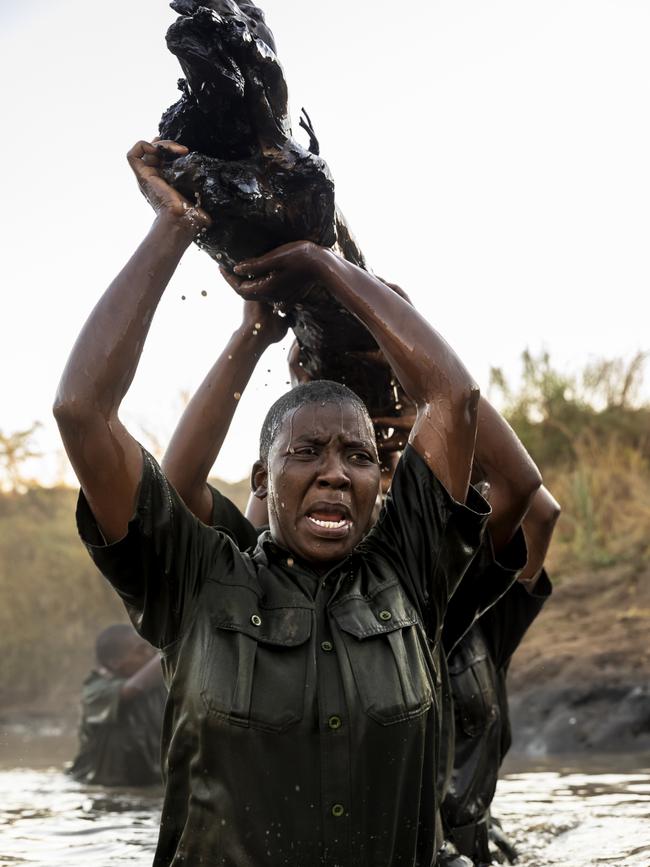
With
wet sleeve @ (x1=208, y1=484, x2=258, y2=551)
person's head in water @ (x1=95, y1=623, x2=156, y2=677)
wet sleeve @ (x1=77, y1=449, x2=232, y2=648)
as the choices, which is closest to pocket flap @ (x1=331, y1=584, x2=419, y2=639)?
wet sleeve @ (x1=77, y1=449, x2=232, y2=648)

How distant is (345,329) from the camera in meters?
3.12

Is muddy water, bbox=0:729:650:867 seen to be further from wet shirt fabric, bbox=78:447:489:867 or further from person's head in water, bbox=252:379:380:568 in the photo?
person's head in water, bbox=252:379:380:568

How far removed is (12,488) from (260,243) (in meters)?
17.4

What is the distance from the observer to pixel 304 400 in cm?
244

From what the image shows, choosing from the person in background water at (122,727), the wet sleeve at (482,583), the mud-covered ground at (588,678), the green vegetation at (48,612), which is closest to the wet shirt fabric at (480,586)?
the wet sleeve at (482,583)

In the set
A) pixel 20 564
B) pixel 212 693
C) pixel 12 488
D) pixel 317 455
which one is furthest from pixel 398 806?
pixel 12 488

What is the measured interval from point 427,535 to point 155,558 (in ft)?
1.94

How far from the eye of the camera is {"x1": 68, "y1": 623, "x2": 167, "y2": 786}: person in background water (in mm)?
8086

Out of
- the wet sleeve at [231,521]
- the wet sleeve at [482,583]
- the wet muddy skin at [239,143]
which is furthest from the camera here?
the wet sleeve at [231,521]

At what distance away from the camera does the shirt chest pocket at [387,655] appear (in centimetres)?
212

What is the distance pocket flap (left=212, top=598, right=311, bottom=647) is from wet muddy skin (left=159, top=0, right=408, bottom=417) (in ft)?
3.02

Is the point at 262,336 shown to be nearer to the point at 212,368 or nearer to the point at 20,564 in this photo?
the point at 212,368

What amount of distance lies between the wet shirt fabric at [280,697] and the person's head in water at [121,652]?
713cm

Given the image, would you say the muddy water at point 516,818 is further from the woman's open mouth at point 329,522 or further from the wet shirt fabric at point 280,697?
the woman's open mouth at point 329,522
